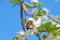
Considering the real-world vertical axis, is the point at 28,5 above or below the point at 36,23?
above

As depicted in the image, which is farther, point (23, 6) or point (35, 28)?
point (23, 6)

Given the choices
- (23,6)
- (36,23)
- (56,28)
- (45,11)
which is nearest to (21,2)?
(23,6)

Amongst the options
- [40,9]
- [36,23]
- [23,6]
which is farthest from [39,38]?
[23,6]

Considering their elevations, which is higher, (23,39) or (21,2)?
(21,2)

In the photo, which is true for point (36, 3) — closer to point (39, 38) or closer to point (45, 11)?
point (45, 11)

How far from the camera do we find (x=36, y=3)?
4.32 ft

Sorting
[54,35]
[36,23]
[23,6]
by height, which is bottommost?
[54,35]

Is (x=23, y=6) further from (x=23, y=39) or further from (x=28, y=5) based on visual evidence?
(x=23, y=39)

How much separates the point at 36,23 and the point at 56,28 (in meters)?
0.11

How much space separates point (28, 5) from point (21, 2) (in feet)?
0.15

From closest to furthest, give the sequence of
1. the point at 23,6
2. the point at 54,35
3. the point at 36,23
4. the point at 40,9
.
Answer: the point at 54,35
the point at 36,23
the point at 40,9
the point at 23,6

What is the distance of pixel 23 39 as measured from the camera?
1.04 meters

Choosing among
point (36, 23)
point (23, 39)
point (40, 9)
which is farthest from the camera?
point (40, 9)

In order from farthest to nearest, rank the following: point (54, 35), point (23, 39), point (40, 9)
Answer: point (40, 9), point (23, 39), point (54, 35)
